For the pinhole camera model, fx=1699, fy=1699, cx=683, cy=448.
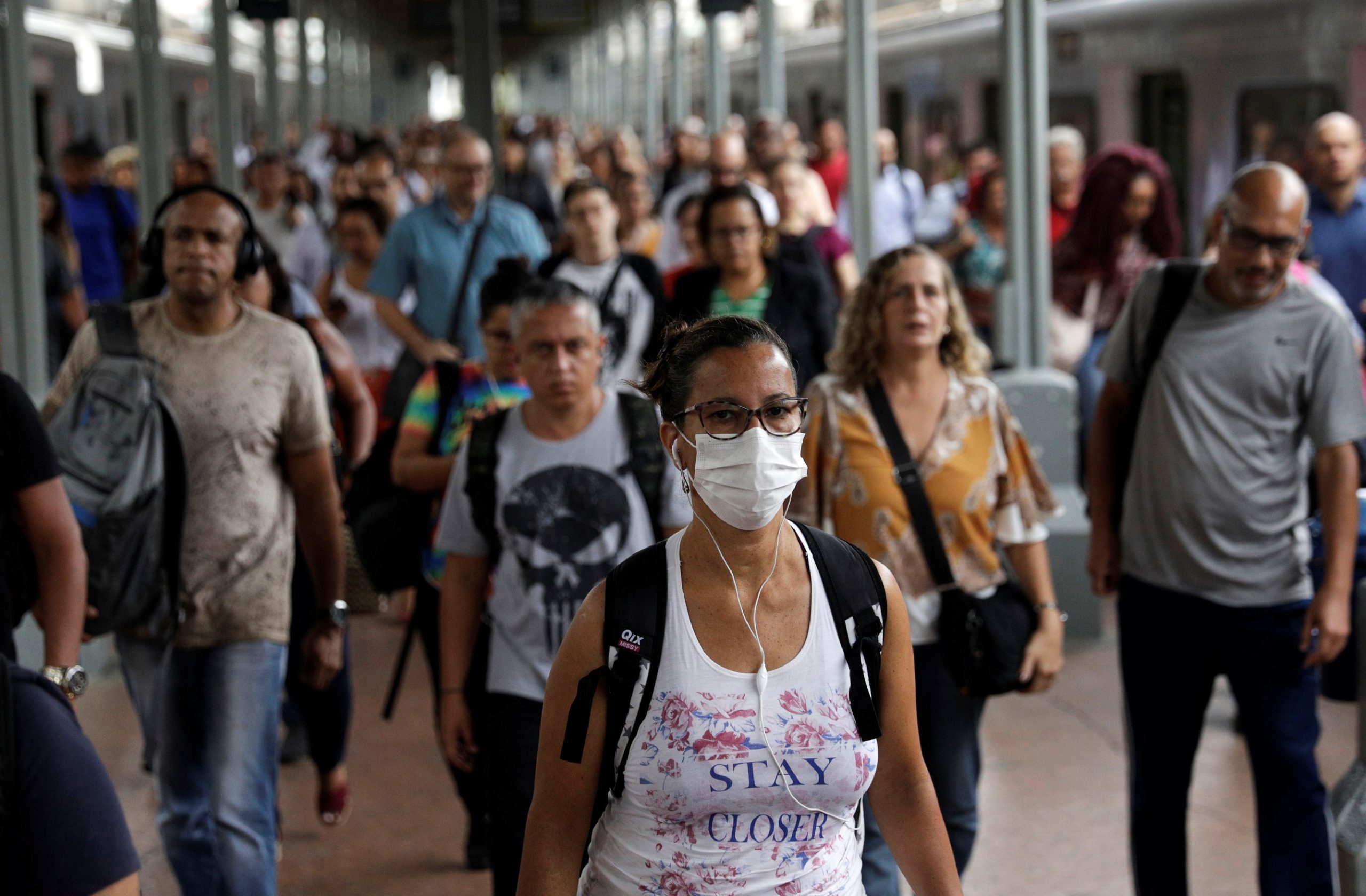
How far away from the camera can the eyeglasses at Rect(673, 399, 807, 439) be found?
2.34 m

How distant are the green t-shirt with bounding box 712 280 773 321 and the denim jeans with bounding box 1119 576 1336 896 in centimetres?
194

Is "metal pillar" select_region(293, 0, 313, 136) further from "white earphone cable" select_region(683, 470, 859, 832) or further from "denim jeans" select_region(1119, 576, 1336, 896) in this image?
"white earphone cable" select_region(683, 470, 859, 832)

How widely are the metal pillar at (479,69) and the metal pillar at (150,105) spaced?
221 centimetres

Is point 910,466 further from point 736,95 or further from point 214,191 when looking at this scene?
point 736,95

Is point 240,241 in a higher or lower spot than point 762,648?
higher

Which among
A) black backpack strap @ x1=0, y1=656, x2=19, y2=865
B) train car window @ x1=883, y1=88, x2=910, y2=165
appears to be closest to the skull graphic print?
black backpack strap @ x1=0, y1=656, x2=19, y2=865

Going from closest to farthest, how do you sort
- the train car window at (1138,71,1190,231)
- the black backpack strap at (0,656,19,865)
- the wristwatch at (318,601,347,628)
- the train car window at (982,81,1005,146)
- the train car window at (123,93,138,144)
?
the black backpack strap at (0,656,19,865)
the wristwatch at (318,601,347,628)
the train car window at (1138,71,1190,231)
the train car window at (982,81,1005,146)
the train car window at (123,93,138,144)

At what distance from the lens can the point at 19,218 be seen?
6.63m

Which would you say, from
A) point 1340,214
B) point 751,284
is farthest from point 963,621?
point 1340,214

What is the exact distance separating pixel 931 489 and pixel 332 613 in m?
1.50

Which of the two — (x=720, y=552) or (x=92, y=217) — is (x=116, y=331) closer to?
(x=720, y=552)

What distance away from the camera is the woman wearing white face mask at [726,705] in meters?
2.30

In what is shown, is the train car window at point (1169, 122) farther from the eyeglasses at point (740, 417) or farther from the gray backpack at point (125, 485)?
the eyeglasses at point (740, 417)

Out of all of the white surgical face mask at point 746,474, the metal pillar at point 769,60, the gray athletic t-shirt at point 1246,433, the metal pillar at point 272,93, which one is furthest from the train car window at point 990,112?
the white surgical face mask at point 746,474
